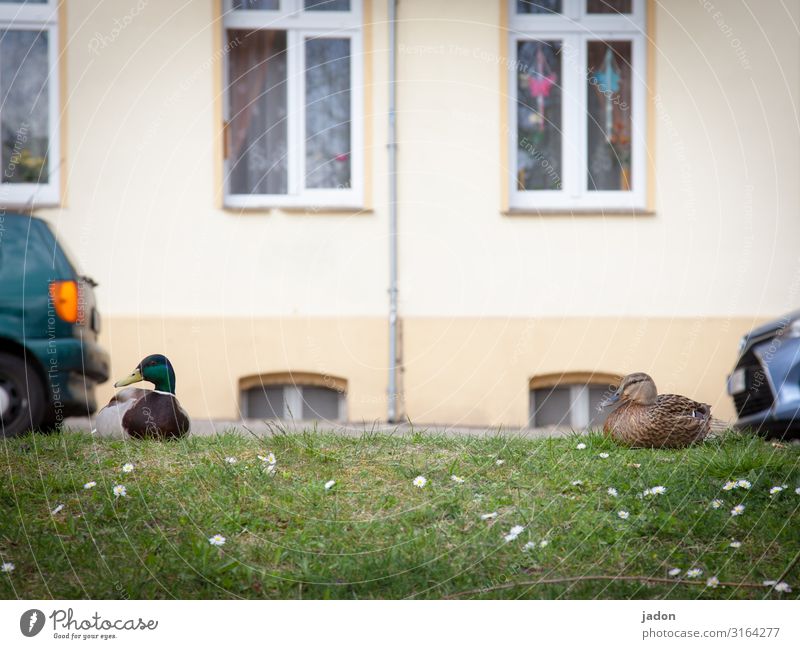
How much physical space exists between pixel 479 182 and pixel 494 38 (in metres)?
1.11

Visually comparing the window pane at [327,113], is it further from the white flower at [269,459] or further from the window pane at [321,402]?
the white flower at [269,459]

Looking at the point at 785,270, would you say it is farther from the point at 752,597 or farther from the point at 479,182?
the point at 752,597

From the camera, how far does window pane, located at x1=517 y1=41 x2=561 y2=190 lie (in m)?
8.88

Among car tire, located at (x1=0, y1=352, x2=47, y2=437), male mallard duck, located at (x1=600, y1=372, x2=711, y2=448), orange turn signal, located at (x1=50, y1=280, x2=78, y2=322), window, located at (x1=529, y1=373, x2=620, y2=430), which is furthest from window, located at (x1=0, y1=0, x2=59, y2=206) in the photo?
male mallard duck, located at (x1=600, y1=372, x2=711, y2=448)

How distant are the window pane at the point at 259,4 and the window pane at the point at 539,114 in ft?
6.35

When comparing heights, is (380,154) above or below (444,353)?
above

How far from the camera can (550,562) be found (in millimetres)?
3643

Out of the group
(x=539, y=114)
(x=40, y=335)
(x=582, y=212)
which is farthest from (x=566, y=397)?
(x=40, y=335)

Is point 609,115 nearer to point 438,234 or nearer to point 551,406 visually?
point 438,234

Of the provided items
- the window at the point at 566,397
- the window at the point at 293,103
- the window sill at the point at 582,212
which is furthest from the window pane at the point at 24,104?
the window at the point at 566,397

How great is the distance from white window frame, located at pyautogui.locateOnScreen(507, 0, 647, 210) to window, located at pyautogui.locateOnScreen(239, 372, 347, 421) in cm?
201

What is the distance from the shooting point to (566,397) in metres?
8.60

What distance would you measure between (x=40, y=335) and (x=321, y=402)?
121 inches
